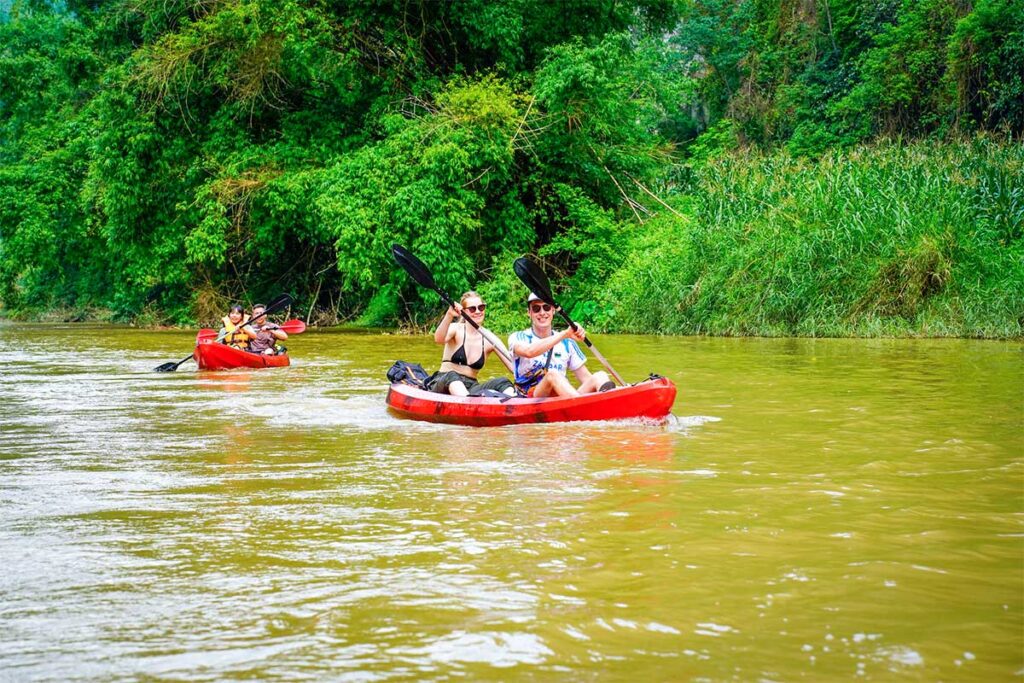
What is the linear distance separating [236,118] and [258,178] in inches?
86.6

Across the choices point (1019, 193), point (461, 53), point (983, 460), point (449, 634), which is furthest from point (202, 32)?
point (449, 634)

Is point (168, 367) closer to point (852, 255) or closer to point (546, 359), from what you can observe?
point (546, 359)

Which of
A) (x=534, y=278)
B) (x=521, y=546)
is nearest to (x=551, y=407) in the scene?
(x=534, y=278)

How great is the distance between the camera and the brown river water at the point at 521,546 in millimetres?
3238

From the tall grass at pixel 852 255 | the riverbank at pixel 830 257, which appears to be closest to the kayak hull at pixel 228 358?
the riverbank at pixel 830 257

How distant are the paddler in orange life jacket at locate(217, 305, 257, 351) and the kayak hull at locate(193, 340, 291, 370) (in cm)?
55

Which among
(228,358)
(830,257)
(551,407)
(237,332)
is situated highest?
(830,257)

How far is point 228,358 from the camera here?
14039 millimetres

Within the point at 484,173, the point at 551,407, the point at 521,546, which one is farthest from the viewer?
the point at 484,173

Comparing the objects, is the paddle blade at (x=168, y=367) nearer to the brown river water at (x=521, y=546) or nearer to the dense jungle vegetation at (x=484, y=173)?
the brown river water at (x=521, y=546)

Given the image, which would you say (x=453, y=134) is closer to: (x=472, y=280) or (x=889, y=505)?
(x=472, y=280)

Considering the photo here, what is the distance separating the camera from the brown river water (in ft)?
10.6

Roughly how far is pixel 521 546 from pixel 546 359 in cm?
411

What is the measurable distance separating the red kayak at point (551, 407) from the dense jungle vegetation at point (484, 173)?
9.48m
